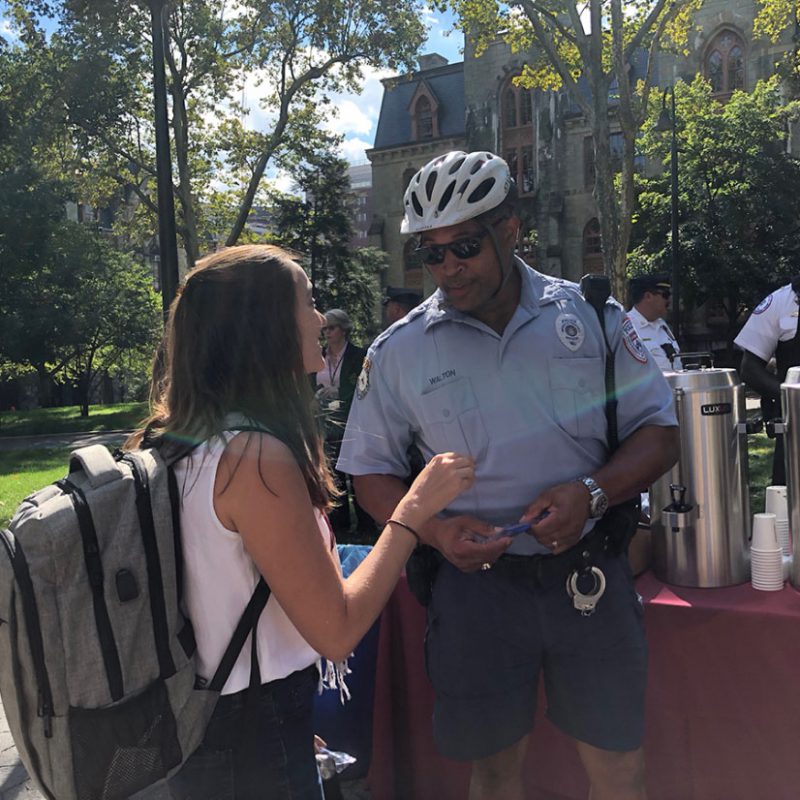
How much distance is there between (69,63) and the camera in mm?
16484

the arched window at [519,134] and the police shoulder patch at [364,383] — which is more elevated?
the arched window at [519,134]

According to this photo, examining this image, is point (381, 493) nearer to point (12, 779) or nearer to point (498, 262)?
point (498, 262)

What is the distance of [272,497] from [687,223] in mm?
26529

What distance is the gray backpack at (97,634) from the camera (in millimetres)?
1296

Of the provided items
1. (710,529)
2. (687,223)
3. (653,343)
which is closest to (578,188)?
(687,223)

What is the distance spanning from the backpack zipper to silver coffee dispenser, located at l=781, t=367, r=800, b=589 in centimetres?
194

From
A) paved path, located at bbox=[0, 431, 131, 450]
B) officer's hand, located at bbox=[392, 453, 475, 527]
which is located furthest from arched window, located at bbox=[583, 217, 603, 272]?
officer's hand, located at bbox=[392, 453, 475, 527]

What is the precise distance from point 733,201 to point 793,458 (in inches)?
998

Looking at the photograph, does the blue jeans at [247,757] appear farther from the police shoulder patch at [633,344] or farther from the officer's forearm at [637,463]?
the police shoulder patch at [633,344]

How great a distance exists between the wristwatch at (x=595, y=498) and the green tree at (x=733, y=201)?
80.0ft

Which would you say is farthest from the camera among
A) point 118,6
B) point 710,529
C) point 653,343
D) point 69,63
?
point 69,63

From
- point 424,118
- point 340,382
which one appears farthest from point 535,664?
point 424,118

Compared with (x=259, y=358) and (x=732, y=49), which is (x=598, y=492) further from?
(x=732, y=49)

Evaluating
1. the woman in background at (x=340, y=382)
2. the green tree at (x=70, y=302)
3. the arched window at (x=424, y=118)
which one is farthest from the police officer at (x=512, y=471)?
the arched window at (x=424, y=118)
